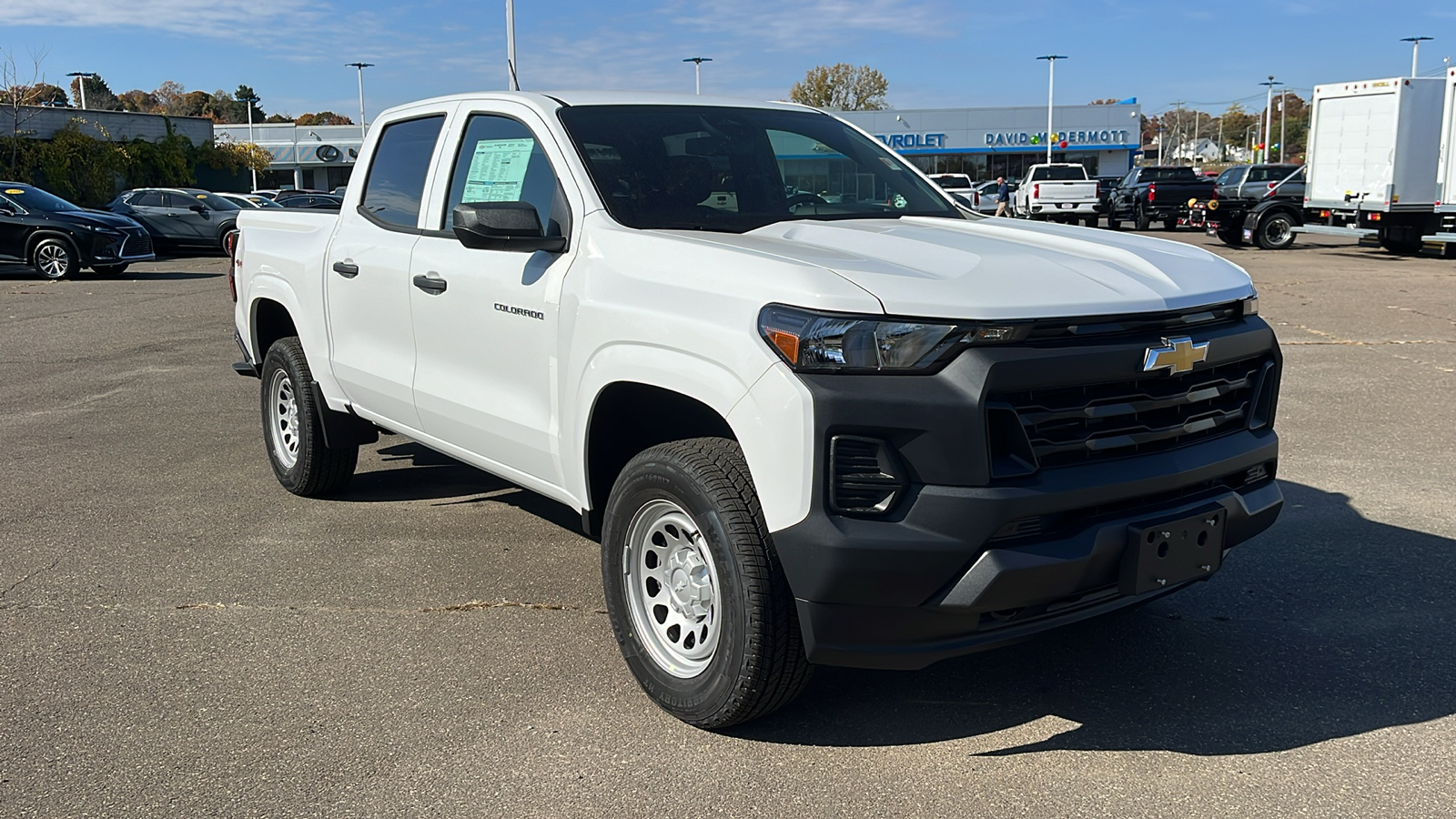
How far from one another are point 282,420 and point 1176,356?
4624 mm

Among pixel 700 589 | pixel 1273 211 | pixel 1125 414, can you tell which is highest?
pixel 1273 211

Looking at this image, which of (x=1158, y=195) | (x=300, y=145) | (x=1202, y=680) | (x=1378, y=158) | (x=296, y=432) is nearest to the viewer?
(x=1202, y=680)

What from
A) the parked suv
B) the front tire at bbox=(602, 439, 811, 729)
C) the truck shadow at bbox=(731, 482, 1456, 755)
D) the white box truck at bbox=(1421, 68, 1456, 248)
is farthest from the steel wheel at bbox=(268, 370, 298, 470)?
the parked suv

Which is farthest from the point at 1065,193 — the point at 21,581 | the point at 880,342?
the point at 880,342

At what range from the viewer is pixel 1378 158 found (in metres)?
22.4

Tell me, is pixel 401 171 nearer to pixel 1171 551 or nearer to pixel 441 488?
pixel 441 488

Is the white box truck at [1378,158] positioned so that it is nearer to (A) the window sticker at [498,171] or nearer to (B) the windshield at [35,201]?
(A) the window sticker at [498,171]

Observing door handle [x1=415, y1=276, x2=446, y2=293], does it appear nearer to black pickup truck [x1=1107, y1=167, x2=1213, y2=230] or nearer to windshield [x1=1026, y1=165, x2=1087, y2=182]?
black pickup truck [x1=1107, y1=167, x2=1213, y2=230]

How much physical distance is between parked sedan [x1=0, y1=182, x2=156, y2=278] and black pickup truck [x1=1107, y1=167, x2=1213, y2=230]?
1004 inches

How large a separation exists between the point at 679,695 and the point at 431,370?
1.83m

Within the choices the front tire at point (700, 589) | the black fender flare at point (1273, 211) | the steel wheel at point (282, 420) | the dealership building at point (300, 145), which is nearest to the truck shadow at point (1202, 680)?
the front tire at point (700, 589)

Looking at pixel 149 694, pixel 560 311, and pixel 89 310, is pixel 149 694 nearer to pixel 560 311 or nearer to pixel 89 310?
pixel 560 311

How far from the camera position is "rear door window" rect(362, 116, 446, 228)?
4949mm

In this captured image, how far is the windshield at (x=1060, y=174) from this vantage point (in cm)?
3897
